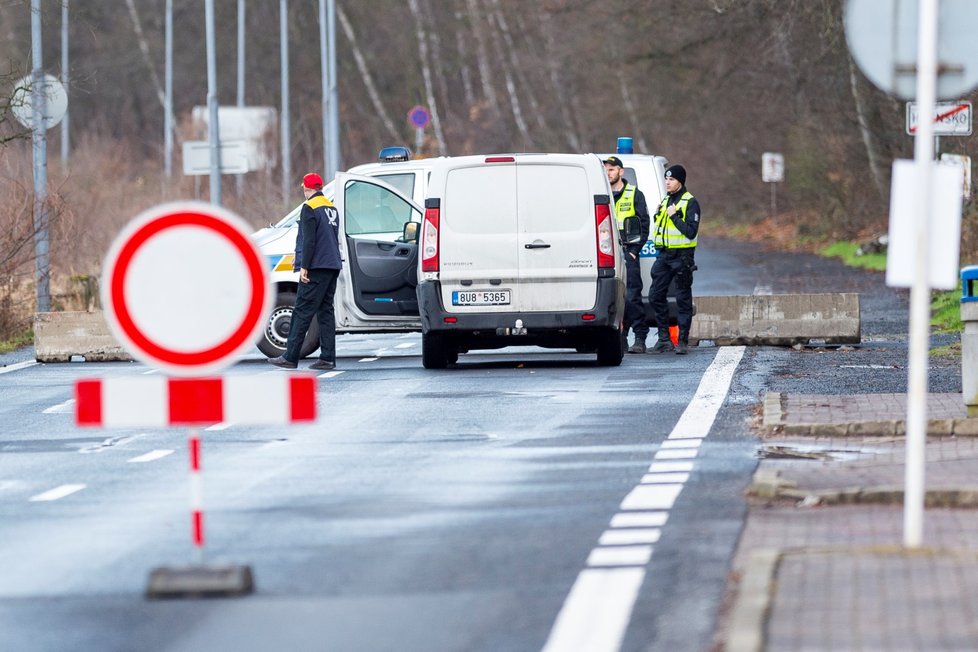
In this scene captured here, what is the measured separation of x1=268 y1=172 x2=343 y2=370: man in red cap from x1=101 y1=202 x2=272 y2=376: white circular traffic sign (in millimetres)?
11060

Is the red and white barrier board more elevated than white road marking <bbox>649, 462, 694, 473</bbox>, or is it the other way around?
the red and white barrier board

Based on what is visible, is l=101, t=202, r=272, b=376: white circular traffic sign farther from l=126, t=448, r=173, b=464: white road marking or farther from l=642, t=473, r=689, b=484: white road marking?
l=126, t=448, r=173, b=464: white road marking

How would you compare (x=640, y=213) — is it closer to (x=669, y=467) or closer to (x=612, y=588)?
(x=669, y=467)

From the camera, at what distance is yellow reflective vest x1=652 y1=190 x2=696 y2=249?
19.8 m

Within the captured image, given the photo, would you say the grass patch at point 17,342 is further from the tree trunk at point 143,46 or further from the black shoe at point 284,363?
the tree trunk at point 143,46

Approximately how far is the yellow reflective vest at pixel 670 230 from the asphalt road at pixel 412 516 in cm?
250

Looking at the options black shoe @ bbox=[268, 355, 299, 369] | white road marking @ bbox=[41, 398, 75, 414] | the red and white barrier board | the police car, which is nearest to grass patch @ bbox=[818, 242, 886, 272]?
the police car

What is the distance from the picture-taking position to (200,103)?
281ft

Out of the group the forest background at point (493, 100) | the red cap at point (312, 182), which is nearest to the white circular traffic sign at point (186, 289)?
the red cap at point (312, 182)

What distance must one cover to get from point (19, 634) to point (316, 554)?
168 cm

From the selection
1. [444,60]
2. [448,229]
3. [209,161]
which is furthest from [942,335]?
[444,60]

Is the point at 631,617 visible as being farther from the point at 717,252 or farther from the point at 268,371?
the point at 717,252

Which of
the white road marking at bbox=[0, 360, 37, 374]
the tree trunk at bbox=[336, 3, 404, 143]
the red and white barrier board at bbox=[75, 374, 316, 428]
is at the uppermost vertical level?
the tree trunk at bbox=[336, 3, 404, 143]

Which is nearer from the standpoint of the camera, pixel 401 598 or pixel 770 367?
pixel 401 598
